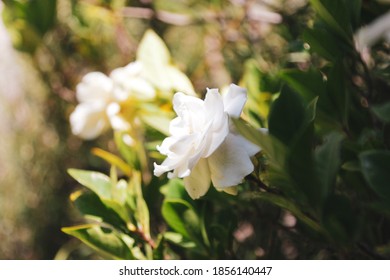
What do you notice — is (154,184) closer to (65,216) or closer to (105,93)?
(105,93)

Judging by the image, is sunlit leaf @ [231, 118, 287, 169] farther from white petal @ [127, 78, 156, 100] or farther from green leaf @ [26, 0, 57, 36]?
green leaf @ [26, 0, 57, 36]

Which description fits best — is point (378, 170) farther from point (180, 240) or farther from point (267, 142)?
point (180, 240)

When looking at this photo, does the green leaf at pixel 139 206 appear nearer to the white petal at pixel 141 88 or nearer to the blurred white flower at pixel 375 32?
the white petal at pixel 141 88

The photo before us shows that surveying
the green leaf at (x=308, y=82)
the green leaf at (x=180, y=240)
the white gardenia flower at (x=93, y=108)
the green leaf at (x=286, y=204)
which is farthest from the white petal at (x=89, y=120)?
the green leaf at (x=286, y=204)

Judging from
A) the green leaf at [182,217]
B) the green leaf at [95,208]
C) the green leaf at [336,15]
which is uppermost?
the green leaf at [336,15]

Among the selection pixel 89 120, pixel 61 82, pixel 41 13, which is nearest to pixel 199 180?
pixel 89 120

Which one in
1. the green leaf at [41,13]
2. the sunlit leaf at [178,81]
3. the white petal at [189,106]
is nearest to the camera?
the white petal at [189,106]
